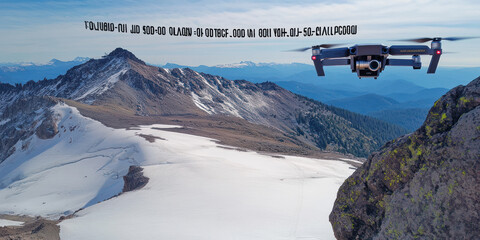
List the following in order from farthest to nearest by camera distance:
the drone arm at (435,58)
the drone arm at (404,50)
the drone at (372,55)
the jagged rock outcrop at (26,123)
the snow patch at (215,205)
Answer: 1. the jagged rock outcrop at (26,123)
2. the snow patch at (215,205)
3. the drone arm at (404,50)
4. the drone at (372,55)
5. the drone arm at (435,58)

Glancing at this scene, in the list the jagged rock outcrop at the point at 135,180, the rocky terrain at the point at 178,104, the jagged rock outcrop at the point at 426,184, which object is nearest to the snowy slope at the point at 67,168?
the jagged rock outcrop at the point at 135,180

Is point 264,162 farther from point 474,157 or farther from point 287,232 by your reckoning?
point 474,157

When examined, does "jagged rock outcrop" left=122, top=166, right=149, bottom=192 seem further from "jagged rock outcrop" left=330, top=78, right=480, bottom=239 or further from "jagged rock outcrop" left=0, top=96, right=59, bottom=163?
"jagged rock outcrop" left=0, top=96, right=59, bottom=163

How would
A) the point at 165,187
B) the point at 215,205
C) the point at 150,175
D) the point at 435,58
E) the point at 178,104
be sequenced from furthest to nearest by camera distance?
1. the point at 178,104
2. the point at 150,175
3. the point at 165,187
4. the point at 215,205
5. the point at 435,58

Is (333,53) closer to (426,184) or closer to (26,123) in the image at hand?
(426,184)

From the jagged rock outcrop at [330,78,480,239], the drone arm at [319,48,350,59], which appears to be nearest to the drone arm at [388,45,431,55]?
the drone arm at [319,48,350,59]

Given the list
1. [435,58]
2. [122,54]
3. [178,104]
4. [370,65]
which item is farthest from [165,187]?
[122,54]

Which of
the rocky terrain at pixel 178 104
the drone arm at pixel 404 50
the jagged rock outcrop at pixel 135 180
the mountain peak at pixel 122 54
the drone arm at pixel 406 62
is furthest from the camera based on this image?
the mountain peak at pixel 122 54

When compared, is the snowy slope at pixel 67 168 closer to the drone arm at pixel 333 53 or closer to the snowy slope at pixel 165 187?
the snowy slope at pixel 165 187
